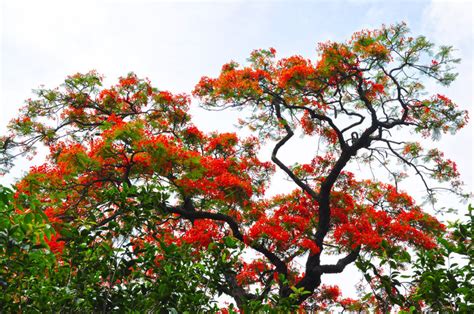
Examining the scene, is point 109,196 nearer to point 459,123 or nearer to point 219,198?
point 219,198

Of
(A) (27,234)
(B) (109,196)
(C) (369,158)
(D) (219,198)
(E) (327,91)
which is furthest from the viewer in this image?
(C) (369,158)

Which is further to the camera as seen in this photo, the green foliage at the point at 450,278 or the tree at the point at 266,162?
the tree at the point at 266,162

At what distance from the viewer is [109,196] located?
2674mm

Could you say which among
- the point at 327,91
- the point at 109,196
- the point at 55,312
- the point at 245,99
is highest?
the point at 327,91

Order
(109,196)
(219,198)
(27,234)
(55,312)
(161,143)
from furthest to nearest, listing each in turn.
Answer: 1. (219,198)
2. (161,143)
3. (109,196)
4. (55,312)
5. (27,234)

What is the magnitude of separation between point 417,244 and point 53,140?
355 inches

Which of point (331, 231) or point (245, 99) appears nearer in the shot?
point (245, 99)

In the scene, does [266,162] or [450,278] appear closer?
[450,278]

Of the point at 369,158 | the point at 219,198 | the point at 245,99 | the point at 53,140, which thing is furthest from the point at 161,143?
the point at 369,158

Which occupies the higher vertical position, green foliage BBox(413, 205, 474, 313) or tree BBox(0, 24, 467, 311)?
tree BBox(0, 24, 467, 311)

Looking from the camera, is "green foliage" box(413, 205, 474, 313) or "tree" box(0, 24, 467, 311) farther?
"tree" box(0, 24, 467, 311)

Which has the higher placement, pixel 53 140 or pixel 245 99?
pixel 245 99

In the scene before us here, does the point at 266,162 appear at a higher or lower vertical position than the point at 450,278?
higher

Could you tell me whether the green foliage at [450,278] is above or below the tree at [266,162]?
below
